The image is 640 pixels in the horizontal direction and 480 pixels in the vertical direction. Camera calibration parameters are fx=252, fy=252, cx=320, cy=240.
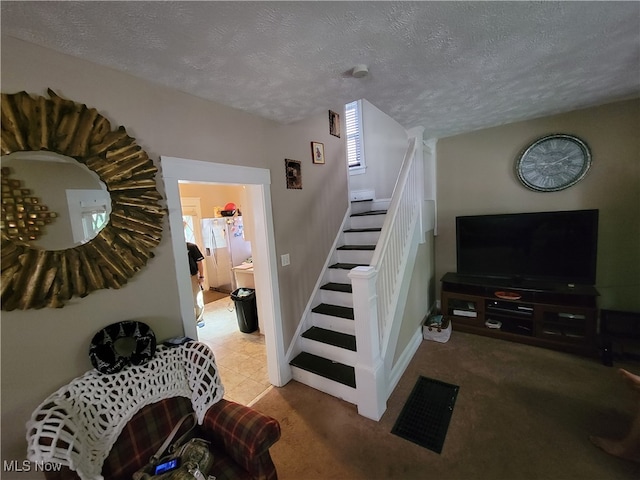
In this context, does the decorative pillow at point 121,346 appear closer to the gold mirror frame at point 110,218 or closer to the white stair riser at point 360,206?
the gold mirror frame at point 110,218

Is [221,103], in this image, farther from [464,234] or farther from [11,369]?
[464,234]

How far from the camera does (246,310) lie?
3.53m

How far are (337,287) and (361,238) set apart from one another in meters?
0.74

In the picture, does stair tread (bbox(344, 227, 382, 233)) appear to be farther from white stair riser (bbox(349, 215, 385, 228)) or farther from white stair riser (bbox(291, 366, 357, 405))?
white stair riser (bbox(291, 366, 357, 405))

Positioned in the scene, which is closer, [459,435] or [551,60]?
[551,60]

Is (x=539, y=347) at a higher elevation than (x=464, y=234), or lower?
lower

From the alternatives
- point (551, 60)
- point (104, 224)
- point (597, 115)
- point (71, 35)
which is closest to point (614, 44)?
point (551, 60)

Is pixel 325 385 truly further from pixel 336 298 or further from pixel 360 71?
pixel 360 71

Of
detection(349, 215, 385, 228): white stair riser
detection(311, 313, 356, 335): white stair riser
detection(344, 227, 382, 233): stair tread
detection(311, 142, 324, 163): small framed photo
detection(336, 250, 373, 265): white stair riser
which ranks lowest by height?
detection(311, 313, 356, 335): white stair riser

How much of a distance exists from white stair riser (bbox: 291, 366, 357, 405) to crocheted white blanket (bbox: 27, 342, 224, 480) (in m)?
1.07

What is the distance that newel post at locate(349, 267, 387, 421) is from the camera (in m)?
1.83

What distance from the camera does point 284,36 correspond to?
1.15 metres

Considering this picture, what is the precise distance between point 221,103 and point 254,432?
2068mm

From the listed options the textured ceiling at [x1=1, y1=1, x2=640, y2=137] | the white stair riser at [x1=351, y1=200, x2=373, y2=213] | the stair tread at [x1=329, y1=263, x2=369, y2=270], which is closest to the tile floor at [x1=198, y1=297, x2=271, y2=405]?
the stair tread at [x1=329, y1=263, x2=369, y2=270]
